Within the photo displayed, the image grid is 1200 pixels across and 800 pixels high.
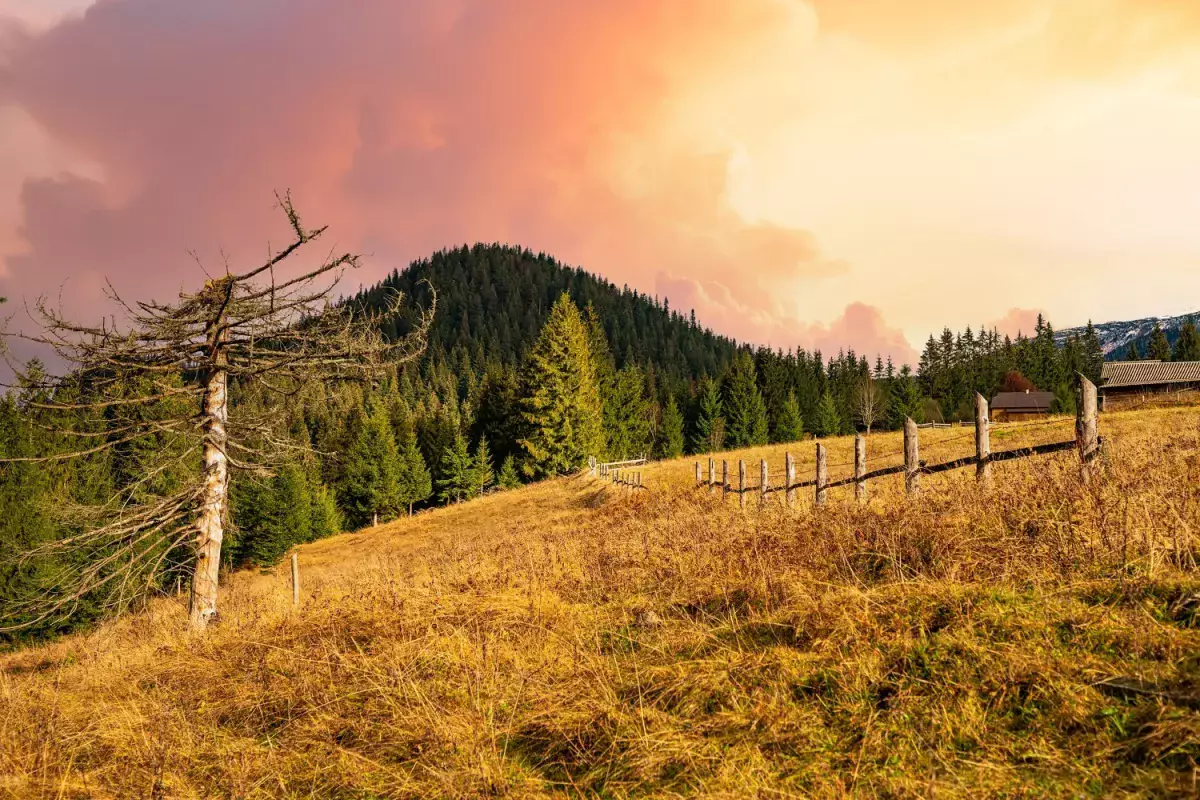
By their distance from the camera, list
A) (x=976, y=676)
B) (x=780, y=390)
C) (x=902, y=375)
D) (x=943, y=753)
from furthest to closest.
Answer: (x=902, y=375)
(x=780, y=390)
(x=976, y=676)
(x=943, y=753)

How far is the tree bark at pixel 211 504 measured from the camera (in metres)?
9.30

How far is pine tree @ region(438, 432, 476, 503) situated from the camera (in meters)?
53.6

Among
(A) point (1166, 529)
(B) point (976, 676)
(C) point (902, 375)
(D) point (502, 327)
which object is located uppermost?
(D) point (502, 327)

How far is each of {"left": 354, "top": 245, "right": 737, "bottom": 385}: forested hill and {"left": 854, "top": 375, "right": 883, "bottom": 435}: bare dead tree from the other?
57.0 metres

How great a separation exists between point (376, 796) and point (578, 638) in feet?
6.37

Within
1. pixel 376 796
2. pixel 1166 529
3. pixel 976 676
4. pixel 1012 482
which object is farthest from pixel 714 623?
pixel 1012 482

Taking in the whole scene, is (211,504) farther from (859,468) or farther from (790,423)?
(790,423)

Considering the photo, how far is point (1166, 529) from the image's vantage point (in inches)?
175

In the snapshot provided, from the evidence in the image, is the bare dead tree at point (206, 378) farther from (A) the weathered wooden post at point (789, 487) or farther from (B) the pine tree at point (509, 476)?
(B) the pine tree at point (509, 476)

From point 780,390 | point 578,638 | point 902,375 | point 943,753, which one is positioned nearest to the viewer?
point 943,753

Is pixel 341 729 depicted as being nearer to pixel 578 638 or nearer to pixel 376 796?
pixel 376 796

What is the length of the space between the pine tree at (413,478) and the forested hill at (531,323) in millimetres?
77768

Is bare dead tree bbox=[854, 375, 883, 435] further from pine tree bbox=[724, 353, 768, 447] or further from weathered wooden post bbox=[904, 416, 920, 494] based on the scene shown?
weathered wooden post bbox=[904, 416, 920, 494]

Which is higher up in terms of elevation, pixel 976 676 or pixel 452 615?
pixel 976 676
